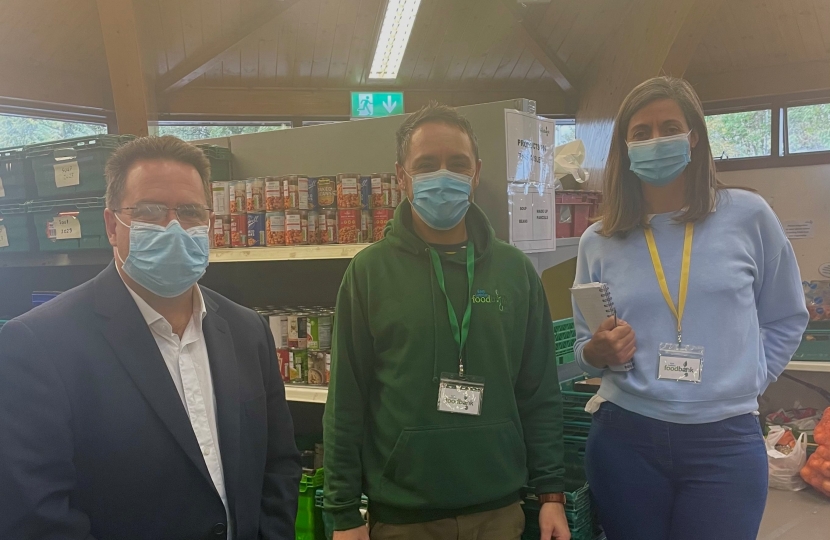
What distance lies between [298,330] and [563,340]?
1250mm

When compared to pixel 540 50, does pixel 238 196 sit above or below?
below

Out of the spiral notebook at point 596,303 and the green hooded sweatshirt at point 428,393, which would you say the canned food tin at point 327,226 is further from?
the spiral notebook at point 596,303

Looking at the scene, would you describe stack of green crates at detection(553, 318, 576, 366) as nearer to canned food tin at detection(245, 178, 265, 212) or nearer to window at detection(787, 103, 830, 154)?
canned food tin at detection(245, 178, 265, 212)

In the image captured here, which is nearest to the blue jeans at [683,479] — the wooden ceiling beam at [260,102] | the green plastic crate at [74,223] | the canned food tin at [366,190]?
the canned food tin at [366,190]

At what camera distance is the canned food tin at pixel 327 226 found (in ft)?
9.16

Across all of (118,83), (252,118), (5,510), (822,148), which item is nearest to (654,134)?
(5,510)

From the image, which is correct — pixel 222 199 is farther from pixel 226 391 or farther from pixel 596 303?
pixel 596 303

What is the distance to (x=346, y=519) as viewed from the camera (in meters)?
1.76

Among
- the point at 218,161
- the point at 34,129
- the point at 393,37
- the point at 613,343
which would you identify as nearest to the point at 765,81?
the point at 393,37

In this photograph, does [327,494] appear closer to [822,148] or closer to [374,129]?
[374,129]

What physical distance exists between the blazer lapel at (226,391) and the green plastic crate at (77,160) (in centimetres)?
182

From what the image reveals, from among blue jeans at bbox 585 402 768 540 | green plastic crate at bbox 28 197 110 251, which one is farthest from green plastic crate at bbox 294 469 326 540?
green plastic crate at bbox 28 197 110 251

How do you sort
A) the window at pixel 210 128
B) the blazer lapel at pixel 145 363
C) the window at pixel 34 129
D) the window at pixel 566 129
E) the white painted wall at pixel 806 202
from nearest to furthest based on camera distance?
1. the blazer lapel at pixel 145 363
2. the white painted wall at pixel 806 202
3. the window at pixel 34 129
4. the window at pixel 210 128
5. the window at pixel 566 129

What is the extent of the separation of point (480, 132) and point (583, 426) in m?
1.29
